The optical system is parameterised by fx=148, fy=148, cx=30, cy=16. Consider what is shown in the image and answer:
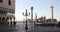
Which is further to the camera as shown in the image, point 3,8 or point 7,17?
point 7,17

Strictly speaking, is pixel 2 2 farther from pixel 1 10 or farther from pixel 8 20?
pixel 8 20

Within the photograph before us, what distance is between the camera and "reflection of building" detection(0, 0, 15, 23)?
57031mm

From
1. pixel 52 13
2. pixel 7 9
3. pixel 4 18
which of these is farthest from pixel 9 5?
pixel 52 13

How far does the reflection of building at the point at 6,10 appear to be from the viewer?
187ft

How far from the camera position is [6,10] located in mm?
58844

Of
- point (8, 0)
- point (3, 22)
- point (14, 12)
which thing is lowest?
point (3, 22)

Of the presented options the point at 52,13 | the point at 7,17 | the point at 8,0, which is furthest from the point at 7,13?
the point at 52,13

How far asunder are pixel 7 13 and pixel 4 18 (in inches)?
120

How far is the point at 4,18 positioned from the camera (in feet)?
193

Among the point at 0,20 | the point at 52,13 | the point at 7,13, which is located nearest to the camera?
the point at 0,20

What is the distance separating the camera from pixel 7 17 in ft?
201

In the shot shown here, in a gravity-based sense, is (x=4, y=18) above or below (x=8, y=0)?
below

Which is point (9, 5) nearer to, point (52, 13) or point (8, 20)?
point (8, 20)

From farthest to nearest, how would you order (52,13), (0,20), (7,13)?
(52,13)
(7,13)
(0,20)
